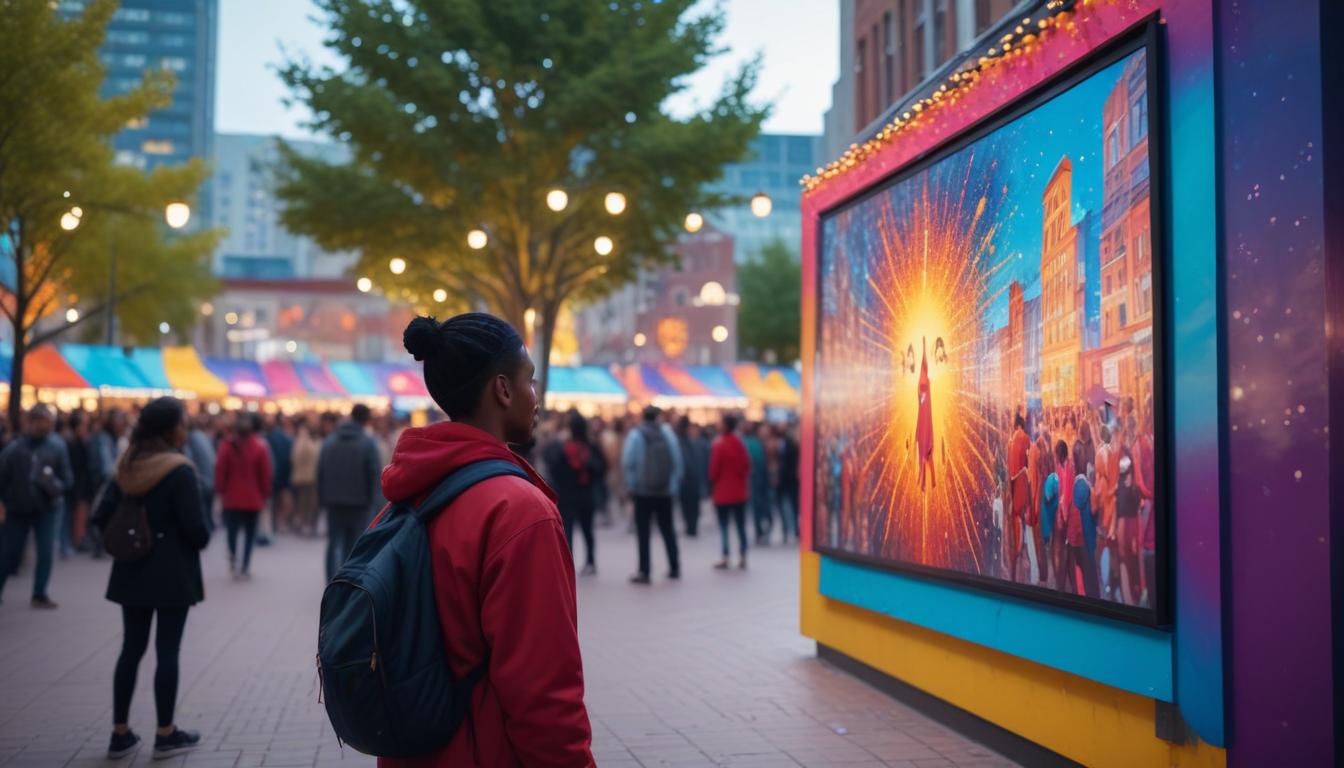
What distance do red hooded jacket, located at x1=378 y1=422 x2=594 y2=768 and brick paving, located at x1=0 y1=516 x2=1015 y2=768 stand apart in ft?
13.8

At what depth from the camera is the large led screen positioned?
575 cm

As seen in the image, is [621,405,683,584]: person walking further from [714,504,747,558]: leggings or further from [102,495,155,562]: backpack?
[102,495,155,562]: backpack

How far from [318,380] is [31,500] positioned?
30627 mm

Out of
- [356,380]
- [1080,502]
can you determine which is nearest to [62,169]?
[356,380]

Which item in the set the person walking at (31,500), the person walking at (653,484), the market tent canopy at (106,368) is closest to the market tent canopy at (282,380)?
the market tent canopy at (106,368)

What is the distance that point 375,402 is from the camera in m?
43.1

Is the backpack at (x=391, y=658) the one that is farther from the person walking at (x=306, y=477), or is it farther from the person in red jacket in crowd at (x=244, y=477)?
the person walking at (x=306, y=477)

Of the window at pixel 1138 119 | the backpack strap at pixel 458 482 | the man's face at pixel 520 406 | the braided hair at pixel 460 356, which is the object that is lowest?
the backpack strap at pixel 458 482

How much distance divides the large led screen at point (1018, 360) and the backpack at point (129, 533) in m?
4.27

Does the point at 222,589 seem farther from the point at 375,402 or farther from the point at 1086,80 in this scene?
the point at 375,402

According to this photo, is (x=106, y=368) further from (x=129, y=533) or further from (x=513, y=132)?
(x=129, y=533)

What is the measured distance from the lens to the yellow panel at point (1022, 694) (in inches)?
228

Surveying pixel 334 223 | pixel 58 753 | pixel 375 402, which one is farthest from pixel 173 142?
pixel 58 753

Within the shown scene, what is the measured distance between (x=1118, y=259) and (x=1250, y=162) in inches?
37.4
